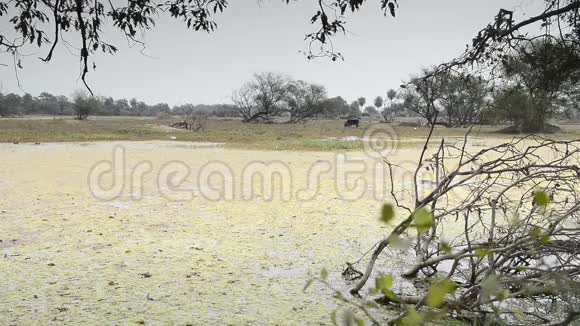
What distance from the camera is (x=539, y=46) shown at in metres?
2.92

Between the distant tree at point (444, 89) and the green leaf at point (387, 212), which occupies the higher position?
the distant tree at point (444, 89)

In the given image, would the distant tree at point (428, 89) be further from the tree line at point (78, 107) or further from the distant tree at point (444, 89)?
the tree line at point (78, 107)

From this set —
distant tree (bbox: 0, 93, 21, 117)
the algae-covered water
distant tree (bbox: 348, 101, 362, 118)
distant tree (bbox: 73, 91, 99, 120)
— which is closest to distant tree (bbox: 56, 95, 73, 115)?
distant tree (bbox: 0, 93, 21, 117)

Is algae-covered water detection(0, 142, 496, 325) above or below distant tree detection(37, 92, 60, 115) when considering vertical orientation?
below

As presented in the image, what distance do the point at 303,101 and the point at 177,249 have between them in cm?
3880

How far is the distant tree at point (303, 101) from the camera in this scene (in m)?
40.1

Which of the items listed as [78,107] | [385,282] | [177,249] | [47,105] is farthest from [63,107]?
[385,282]

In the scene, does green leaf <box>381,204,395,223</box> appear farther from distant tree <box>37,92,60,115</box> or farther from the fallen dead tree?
distant tree <box>37,92,60,115</box>

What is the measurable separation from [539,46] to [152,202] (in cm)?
359

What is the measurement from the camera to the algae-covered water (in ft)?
7.64

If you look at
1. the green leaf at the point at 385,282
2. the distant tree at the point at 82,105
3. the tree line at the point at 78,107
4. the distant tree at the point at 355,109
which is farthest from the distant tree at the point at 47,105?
the green leaf at the point at 385,282

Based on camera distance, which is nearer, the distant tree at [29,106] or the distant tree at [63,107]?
the distant tree at [29,106]

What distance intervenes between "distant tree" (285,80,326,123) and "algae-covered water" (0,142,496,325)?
33275 millimetres

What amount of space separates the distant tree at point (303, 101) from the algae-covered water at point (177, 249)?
1310 inches
